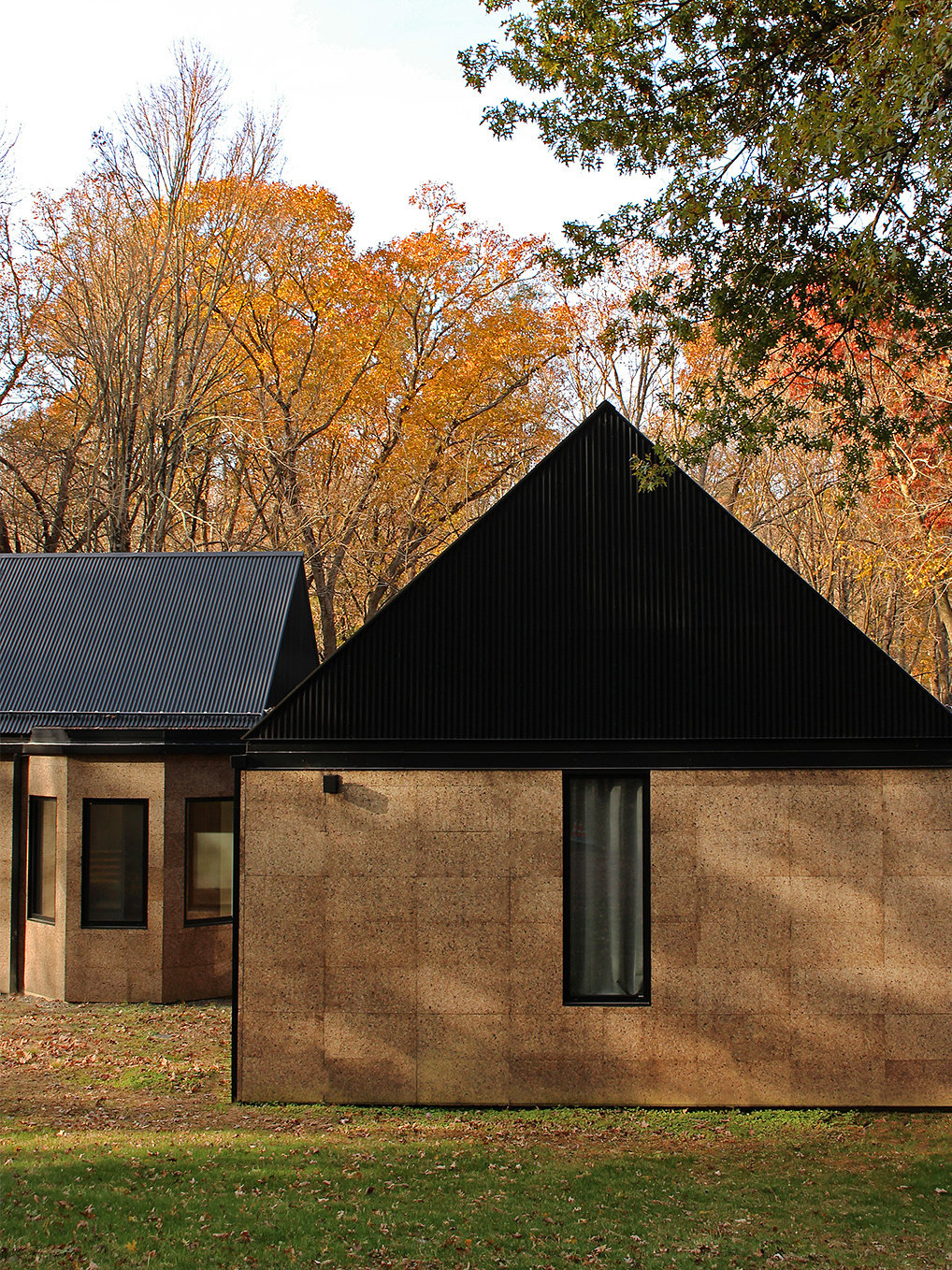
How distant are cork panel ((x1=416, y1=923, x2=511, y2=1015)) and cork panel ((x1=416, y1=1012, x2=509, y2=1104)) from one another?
11 centimetres

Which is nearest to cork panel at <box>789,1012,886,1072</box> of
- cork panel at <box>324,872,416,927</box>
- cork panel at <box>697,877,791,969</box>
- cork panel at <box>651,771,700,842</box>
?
cork panel at <box>697,877,791,969</box>

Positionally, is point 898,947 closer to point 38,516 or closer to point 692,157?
point 692,157

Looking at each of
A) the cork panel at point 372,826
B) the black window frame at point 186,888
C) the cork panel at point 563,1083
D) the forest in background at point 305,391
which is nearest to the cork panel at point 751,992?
the cork panel at point 563,1083

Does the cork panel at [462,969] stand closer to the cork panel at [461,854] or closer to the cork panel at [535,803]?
the cork panel at [461,854]

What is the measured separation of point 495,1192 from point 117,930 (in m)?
8.32

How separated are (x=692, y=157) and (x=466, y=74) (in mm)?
2305

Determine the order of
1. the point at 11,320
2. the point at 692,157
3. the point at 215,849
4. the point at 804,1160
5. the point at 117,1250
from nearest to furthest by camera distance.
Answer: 1. the point at 117,1250
2. the point at 804,1160
3. the point at 692,157
4. the point at 215,849
5. the point at 11,320

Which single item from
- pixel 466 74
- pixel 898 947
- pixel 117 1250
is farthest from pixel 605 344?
pixel 117 1250

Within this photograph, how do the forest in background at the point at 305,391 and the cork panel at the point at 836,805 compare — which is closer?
the cork panel at the point at 836,805

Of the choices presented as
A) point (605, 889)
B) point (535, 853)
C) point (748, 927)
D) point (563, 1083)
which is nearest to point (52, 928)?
point (535, 853)

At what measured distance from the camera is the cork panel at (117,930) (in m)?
14.5

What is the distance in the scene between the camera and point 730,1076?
33.2 feet

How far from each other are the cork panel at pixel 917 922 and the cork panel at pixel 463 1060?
3.71 meters

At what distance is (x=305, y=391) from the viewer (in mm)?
31641
